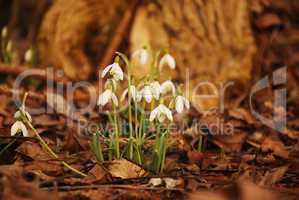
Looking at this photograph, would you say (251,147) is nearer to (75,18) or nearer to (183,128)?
(183,128)

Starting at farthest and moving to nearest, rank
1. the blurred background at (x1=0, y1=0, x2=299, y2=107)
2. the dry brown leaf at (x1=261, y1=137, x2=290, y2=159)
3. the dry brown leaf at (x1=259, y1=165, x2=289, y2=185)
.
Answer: the blurred background at (x1=0, y1=0, x2=299, y2=107) → the dry brown leaf at (x1=261, y1=137, x2=290, y2=159) → the dry brown leaf at (x1=259, y1=165, x2=289, y2=185)

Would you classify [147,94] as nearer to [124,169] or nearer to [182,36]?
[124,169]

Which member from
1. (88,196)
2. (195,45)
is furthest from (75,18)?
(88,196)

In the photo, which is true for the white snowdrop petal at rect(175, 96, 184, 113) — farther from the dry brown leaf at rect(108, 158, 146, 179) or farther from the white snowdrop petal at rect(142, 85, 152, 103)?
the dry brown leaf at rect(108, 158, 146, 179)

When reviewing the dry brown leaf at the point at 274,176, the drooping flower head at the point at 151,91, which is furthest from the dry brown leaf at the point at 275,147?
the drooping flower head at the point at 151,91

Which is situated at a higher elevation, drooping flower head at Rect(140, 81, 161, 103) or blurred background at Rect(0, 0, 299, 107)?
blurred background at Rect(0, 0, 299, 107)

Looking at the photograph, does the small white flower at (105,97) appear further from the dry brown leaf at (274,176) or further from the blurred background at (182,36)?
the blurred background at (182,36)

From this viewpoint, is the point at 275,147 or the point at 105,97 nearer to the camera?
the point at 105,97

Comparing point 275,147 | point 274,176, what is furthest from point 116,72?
point 275,147

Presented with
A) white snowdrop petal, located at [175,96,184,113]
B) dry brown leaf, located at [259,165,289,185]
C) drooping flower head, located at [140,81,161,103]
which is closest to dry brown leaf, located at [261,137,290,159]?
dry brown leaf, located at [259,165,289,185]

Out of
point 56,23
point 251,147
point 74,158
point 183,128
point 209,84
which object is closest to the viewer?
point 74,158

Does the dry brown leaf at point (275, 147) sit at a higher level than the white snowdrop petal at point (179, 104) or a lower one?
lower
